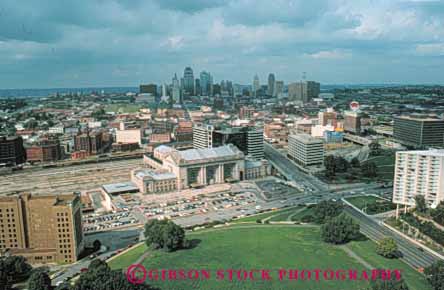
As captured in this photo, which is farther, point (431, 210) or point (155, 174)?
point (155, 174)

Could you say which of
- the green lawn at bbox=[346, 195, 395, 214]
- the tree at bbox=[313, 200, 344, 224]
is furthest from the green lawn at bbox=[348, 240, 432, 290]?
the green lawn at bbox=[346, 195, 395, 214]

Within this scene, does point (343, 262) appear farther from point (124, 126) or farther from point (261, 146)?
point (124, 126)

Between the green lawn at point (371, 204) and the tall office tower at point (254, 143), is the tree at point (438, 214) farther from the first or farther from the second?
the tall office tower at point (254, 143)

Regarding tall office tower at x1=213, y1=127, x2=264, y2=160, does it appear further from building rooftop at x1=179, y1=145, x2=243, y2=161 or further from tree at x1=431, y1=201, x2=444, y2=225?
tree at x1=431, y1=201, x2=444, y2=225

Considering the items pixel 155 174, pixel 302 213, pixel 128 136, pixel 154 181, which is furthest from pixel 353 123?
pixel 154 181

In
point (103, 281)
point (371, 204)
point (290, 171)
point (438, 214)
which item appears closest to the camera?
point (103, 281)

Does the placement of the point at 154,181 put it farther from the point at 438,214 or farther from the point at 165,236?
the point at 438,214
